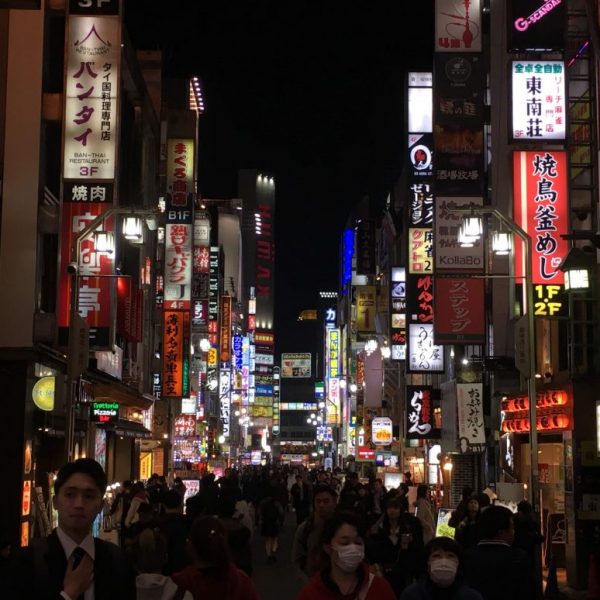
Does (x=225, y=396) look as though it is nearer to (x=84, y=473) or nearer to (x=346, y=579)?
(x=346, y=579)

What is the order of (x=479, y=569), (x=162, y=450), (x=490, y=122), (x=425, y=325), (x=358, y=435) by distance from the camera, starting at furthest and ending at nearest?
(x=358, y=435) < (x=162, y=450) < (x=425, y=325) < (x=490, y=122) < (x=479, y=569)

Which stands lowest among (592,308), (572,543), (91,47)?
(572,543)

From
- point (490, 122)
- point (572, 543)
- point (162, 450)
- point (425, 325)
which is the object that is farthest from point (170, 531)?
point (162, 450)

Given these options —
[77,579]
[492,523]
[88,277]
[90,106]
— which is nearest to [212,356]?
[88,277]

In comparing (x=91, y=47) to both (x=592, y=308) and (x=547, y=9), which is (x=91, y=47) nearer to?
(x=547, y=9)

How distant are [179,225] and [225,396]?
4654 centimetres

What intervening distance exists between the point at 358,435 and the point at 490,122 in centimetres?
4553

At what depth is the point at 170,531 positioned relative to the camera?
1046 cm

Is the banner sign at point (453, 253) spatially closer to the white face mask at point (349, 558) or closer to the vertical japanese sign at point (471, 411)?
the vertical japanese sign at point (471, 411)

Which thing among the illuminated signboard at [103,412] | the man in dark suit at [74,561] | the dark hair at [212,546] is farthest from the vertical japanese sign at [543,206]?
the man in dark suit at [74,561]

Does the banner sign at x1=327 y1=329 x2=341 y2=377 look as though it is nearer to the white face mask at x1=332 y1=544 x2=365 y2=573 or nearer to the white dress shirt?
the white face mask at x1=332 y1=544 x2=365 y2=573

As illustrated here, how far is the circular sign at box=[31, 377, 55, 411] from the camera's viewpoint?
24016 millimetres

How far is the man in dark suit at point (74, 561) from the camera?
435 centimetres

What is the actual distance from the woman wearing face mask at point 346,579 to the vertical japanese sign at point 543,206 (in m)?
17.2
